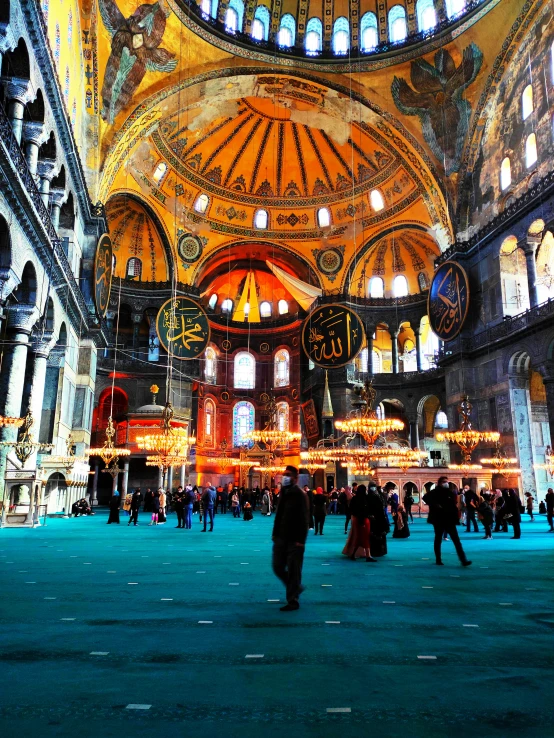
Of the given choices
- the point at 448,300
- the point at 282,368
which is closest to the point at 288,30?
the point at 448,300

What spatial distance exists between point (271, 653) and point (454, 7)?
21.7 metres

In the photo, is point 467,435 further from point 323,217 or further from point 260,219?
point 260,219

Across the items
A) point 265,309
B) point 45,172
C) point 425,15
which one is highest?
point 425,15

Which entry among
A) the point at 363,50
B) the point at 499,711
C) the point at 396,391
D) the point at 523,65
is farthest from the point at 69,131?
the point at 396,391

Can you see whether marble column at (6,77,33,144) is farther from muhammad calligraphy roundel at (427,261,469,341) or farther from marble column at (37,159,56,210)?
muhammad calligraphy roundel at (427,261,469,341)

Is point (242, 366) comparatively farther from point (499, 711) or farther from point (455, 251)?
point (499, 711)

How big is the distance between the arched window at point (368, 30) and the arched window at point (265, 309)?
13079 mm

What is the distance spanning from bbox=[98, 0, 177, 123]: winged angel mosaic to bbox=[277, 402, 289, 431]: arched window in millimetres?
15865

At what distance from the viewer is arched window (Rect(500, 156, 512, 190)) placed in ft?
59.1

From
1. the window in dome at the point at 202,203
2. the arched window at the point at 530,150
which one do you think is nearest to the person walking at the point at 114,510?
the window in dome at the point at 202,203

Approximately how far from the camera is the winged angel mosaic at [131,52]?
16234 mm

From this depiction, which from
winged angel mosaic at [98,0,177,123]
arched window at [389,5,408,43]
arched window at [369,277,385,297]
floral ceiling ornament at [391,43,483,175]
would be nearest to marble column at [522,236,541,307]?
floral ceiling ornament at [391,43,483,175]

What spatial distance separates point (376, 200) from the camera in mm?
24125

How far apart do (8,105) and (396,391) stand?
63.1 ft
